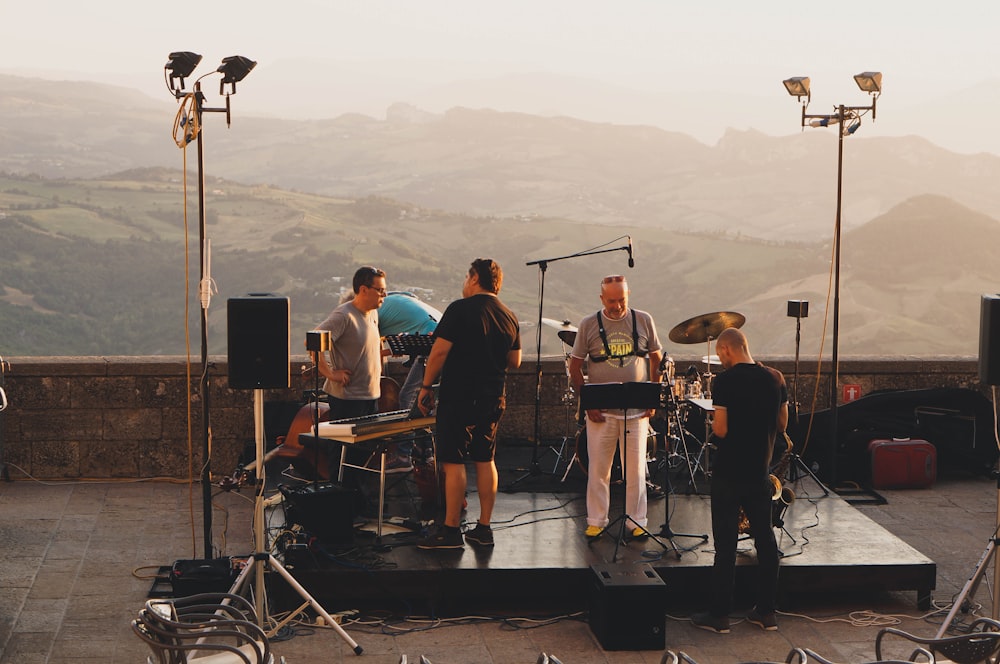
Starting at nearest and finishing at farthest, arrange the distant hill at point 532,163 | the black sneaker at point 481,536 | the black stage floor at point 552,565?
the black stage floor at point 552,565
the black sneaker at point 481,536
the distant hill at point 532,163

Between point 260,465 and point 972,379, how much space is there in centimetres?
737

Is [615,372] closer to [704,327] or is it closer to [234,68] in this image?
[704,327]

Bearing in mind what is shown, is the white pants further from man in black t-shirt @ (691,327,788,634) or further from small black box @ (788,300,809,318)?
small black box @ (788,300,809,318)

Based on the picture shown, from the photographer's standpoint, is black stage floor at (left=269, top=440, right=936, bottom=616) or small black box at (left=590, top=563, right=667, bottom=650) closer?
small black box at (left=590, top=563, right=667, bottom=650)

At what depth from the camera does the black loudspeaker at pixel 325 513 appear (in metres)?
6.90

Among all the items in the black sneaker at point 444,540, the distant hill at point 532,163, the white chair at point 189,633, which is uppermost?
the distant hill at point 532,163

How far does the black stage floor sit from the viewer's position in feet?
21.3

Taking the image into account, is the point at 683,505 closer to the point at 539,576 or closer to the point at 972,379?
the point at 539,576

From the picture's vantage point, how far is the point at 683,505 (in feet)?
26.3

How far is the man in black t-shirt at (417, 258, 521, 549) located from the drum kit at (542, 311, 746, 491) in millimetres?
834

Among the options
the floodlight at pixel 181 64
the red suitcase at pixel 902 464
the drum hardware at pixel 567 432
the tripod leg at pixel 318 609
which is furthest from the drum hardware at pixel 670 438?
the floodlight at pixel 181 64

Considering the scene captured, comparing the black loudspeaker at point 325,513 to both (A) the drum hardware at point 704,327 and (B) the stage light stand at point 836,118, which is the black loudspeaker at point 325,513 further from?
(B) the stage light stand at point 836,118

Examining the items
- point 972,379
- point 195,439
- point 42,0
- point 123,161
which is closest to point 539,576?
point 195,439

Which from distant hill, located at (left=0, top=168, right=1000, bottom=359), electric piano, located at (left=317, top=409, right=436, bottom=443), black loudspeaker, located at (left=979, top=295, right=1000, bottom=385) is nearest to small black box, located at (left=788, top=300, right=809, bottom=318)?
black loudspeaker, located at (left=979, top=295, right=1000, bottom=385)
